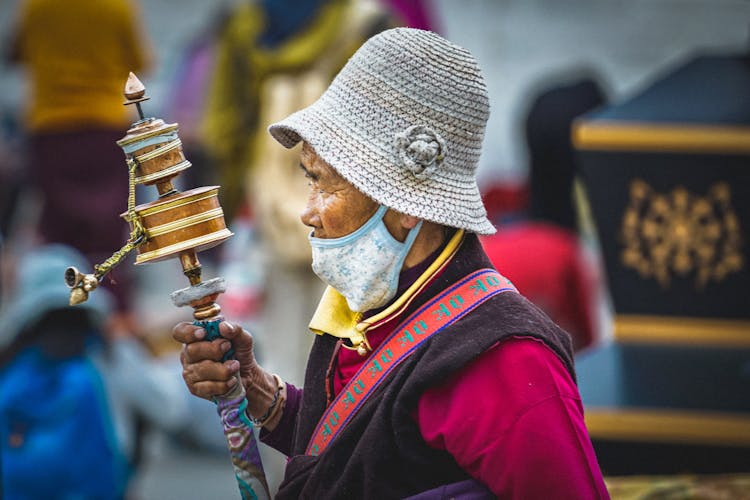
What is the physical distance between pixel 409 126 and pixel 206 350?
0.61 m

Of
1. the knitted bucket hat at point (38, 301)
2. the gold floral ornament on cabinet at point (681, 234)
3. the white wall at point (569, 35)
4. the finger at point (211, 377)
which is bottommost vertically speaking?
the white wall at point (569, 35)

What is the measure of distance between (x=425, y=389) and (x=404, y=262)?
300 mm

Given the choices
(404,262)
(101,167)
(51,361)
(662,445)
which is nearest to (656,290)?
(662,445)

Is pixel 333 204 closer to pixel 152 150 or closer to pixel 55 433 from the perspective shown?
pixel 152 150

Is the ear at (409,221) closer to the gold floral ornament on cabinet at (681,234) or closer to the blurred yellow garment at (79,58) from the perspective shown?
the gold floral ornament on cabinet at (681,234)

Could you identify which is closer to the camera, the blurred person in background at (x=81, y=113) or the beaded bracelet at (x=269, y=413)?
the beaded bracelet at (x=269, y=413)

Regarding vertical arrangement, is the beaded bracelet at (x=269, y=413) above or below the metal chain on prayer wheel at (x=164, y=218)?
below

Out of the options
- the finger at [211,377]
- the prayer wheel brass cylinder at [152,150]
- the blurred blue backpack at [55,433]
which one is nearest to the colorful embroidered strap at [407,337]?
the finger at [211,377]

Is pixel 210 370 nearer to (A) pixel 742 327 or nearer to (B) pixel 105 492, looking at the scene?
(A) pixel 742 327

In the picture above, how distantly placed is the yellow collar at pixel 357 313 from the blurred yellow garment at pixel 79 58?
4659 millimetres

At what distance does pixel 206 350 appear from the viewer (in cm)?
262

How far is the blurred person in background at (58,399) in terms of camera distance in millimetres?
4898

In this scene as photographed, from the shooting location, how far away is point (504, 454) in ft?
7.96

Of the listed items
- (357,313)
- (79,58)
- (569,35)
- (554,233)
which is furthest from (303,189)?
(569,35)
